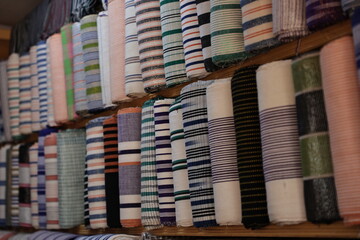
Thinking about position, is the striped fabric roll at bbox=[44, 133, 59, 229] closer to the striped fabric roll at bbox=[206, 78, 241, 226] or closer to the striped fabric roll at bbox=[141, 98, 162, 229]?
the striped fabric roll at bbox=[141, 98, 162, 229]

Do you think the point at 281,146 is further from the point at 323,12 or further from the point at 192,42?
the point at 192,42

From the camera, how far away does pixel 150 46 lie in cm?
152

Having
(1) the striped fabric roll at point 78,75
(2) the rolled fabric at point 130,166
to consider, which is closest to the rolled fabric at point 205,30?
(2) the rolled fabric at point 130,166

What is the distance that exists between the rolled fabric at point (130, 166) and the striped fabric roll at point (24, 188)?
0.72 metres

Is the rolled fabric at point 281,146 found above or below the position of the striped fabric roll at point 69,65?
below

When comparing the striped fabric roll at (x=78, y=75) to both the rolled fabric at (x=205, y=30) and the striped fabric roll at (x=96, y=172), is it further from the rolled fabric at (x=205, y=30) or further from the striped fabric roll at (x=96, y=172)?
the rolled fabric at (x=205, y=30)

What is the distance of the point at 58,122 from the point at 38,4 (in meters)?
0.65

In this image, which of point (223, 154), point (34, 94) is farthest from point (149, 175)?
point (34, 94)

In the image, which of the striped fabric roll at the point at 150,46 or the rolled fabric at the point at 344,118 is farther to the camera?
the striped fabric roll at the point at 150,46

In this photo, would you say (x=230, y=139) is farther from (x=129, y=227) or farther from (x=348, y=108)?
(x=129, y=227)

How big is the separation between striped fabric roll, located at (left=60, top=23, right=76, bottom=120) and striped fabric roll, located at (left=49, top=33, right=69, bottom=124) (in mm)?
28

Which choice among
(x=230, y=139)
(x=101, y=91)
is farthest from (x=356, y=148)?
(x=101, y=91)

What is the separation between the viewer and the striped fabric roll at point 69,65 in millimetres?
1935

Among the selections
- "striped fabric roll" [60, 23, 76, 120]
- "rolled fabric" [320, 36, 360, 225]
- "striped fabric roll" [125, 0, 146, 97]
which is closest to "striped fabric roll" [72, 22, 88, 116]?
"striped fabric roll" [60, 23, 76, 120]
